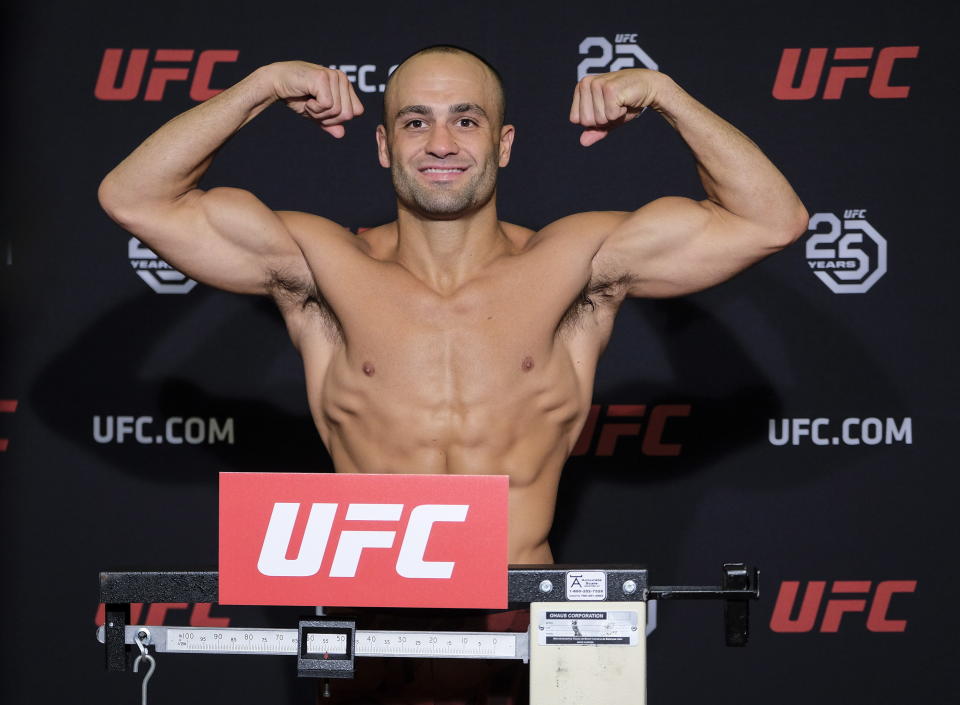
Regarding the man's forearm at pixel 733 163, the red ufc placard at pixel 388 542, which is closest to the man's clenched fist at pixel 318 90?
the man's forearm at pixel 733 163

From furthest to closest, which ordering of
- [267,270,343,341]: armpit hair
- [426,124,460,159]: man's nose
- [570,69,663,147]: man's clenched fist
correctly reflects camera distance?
1. [267,270,343,341]: armpit hair
2. [426,124,460,159]: man's nose
3. [570,69,663,147]: man's clenched fist

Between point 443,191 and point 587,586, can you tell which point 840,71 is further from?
point 587,586

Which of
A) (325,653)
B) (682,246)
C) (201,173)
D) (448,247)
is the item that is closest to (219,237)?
(201,173)

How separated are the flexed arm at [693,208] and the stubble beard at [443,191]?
0.21 metres

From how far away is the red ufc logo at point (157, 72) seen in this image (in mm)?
2844

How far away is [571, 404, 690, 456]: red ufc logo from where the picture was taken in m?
2.82

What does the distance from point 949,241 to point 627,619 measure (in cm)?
185

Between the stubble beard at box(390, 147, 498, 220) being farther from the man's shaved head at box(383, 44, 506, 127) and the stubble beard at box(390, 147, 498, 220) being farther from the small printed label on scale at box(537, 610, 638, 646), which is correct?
the small printed label on scale at box(537, 610, 638, 646)

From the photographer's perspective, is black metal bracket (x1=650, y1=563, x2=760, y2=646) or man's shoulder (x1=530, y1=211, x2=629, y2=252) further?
man's shoulder (x1=530, y1=211, x2=629, y2=252)

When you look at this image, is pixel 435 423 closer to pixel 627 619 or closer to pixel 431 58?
pixel 431 58

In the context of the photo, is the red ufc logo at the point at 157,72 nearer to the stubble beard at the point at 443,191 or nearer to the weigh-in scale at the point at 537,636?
the stubble beard at the point at 443,191

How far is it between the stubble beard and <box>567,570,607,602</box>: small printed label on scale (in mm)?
901

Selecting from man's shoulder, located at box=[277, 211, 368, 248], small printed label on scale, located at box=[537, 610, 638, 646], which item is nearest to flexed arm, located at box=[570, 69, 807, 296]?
man's shoulder, located at box=[277, 211, 368, 248]

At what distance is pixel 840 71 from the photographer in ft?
9.20
